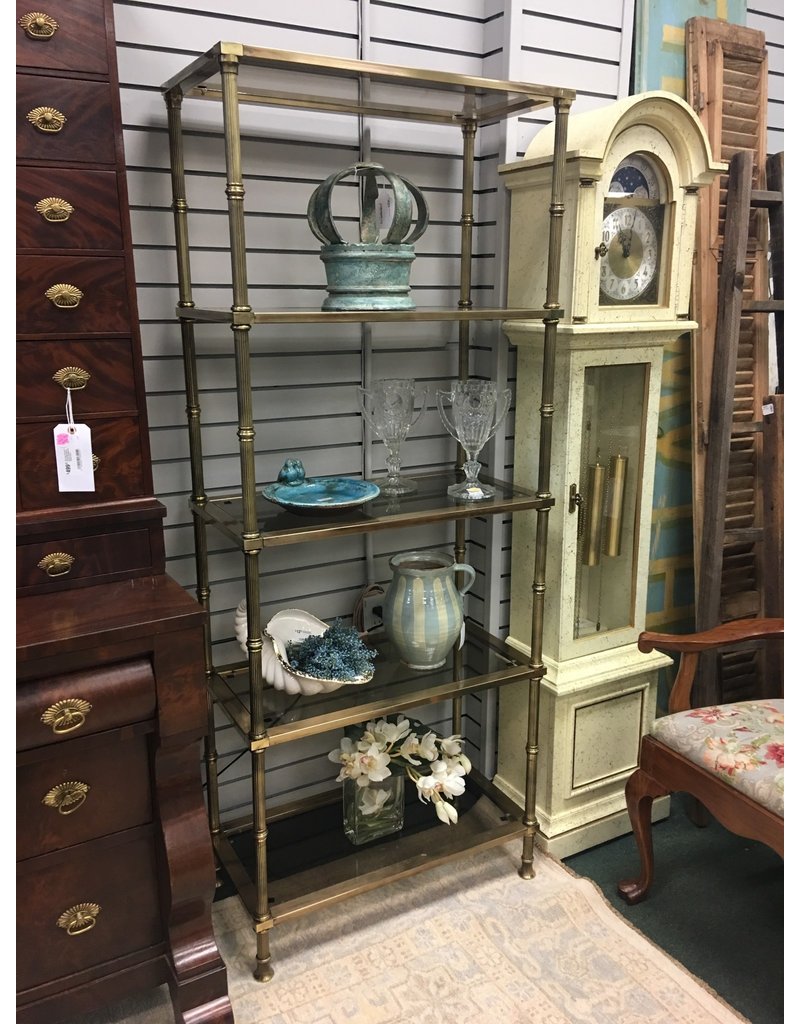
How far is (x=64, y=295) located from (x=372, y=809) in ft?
4.98

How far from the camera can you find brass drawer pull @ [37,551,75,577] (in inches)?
65.7

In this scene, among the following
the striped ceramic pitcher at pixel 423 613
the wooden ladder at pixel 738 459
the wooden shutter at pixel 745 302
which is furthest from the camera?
the wooden shutter at pixel 745 302

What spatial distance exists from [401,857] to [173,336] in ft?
4.85

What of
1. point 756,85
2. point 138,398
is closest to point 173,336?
point 138,398

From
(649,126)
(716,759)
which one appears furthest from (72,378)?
(716,759)

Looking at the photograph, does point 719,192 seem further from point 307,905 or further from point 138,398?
point 307,905

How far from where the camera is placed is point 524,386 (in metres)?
2.36

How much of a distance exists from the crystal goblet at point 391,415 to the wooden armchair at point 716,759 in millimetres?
780

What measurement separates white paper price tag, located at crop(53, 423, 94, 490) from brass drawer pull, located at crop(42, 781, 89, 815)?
574 millimetres

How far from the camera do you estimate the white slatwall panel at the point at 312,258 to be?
197 centimetres

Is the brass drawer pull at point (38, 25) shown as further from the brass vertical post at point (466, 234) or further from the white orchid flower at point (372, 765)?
the white orchid flower at point (372, 765)

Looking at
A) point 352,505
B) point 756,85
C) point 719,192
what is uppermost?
point 756,85

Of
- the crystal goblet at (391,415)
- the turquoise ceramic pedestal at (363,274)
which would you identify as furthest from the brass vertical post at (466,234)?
the turquoise ceramic pedestal at (363,274)

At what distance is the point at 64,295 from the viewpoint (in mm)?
1614
